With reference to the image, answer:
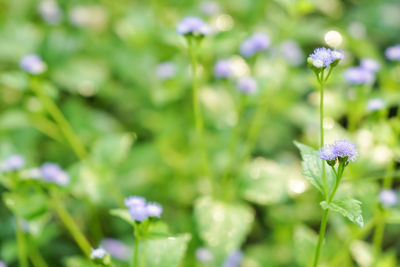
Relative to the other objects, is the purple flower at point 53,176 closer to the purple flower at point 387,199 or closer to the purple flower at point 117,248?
the purple flower at point 117,248

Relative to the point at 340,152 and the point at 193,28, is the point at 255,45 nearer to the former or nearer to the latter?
the point at 193,28

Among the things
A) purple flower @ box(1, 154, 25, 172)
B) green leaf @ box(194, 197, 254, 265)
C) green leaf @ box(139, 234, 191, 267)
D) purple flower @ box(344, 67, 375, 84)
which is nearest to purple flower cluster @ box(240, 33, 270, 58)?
purple flower @ box(344, 67, 375, 84)

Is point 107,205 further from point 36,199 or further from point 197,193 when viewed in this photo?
point 36,199

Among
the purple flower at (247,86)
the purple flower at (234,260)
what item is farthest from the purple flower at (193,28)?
the purple flower at (234,260)

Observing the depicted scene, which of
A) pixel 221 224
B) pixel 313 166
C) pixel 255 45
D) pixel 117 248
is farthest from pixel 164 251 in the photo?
pixel 255 45

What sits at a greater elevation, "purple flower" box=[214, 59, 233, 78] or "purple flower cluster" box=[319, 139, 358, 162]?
"purple flower" box=[214, 59, 233, 78]


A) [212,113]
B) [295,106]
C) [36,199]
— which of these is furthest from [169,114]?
[36,199]

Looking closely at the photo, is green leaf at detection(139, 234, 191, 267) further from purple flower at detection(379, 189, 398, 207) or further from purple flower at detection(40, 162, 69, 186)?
purple flower at detection(379, 189, 398, 207)
